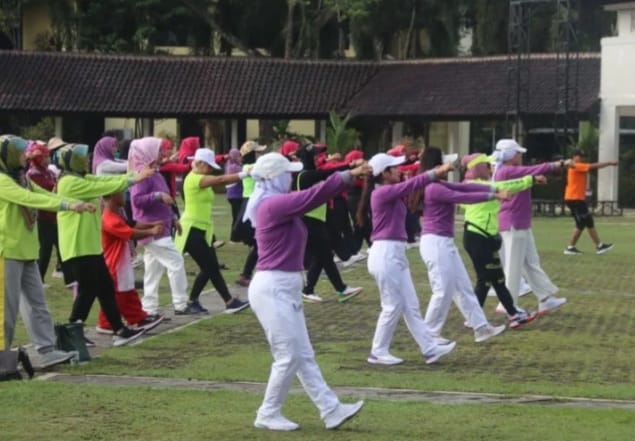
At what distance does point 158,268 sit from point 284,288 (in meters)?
6.36

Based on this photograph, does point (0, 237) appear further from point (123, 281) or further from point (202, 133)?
point (202, 133)

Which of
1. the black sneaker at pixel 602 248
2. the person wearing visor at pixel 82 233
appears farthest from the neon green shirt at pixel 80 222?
the black sneaker at pixel 602 248

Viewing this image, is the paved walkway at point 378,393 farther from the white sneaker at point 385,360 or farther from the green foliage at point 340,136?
the green foliage at point 340,136

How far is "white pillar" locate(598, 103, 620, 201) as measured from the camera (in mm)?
44156

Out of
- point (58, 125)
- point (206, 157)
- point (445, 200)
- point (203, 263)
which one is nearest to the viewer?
point (445, 200)

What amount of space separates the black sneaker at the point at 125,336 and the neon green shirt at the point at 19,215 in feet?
5.99

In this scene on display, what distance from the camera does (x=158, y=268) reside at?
54.1 feet

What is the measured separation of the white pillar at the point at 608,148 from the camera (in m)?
44.2

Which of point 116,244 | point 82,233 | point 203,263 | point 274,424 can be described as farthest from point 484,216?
point 274,424

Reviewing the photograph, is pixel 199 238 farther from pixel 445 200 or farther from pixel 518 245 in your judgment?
pixel 445 200

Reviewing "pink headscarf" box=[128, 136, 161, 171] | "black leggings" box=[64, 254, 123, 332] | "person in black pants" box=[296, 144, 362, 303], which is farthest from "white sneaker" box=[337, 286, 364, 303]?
"black leggings" box=[64, 254, 123, 332]

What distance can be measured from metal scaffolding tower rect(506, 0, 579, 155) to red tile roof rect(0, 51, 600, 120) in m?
1.78

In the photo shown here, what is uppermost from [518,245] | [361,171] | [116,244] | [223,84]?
[223,84]

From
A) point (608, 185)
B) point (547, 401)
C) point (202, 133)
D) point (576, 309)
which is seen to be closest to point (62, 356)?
point (547, 401)
